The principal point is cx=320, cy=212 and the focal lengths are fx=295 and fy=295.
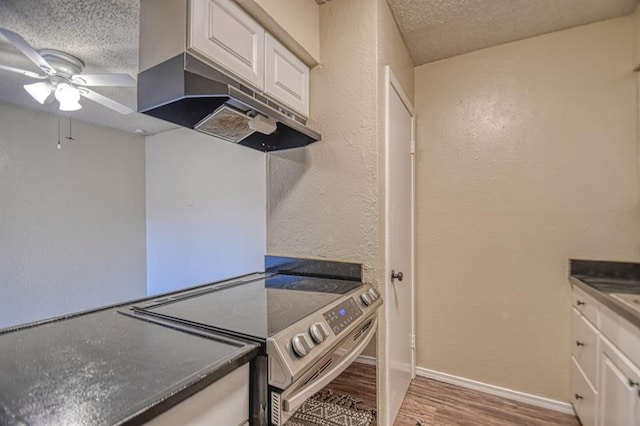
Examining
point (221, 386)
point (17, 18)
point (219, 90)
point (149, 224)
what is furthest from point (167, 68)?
point (149, 224)

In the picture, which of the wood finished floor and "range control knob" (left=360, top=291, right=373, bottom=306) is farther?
the wood finished floor

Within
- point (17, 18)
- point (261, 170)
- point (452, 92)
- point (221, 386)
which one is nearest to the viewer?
point (221, 386)

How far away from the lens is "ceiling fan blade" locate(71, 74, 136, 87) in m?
1.76

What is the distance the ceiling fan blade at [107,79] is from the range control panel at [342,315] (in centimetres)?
179

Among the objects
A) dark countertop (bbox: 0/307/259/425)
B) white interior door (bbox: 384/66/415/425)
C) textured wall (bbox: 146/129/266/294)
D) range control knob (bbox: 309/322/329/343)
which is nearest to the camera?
dark countertop (bbox: 0/307/259/425)

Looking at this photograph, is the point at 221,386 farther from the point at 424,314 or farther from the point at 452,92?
the point at 452,92

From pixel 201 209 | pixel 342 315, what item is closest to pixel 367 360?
pixel 342 315

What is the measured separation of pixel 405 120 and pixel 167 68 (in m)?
1.50

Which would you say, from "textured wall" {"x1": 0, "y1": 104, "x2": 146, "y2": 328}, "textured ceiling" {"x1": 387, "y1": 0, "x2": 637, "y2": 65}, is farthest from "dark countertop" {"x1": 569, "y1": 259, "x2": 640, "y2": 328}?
"textured wall" {"x1": 0, "y1": 104, "x2": 146, "y2": 328}

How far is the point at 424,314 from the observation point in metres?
2.27

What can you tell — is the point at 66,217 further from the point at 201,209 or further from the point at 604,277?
the point at 604,277

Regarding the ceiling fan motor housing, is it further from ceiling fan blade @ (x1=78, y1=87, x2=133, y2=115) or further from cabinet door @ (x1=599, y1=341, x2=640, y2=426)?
cabinet door @ (x1=599, y1=341, x2=640, y2=426)

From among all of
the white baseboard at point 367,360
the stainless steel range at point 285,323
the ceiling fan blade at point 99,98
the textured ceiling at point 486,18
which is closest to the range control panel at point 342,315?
the stainless steel range at point 285,323

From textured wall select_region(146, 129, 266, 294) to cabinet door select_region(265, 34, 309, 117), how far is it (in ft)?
3.80
